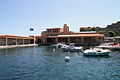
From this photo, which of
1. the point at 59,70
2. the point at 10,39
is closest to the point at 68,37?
the point at 10,39

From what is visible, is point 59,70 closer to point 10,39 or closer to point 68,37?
point 68,37

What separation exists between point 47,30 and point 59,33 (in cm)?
1119

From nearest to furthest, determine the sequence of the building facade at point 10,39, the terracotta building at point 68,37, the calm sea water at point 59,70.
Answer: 1. the calm sea water at point 59,70
2. the building facade at point 10,39
3. the terracotta building at point 68,37

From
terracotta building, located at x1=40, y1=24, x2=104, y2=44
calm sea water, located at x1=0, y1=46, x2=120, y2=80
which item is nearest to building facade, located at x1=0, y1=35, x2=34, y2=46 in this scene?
terracotta building, located at x1=40, y1=24, x2=104, y2=44

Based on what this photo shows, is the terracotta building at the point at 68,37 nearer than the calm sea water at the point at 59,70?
No

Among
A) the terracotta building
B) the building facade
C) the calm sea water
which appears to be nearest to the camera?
the calm sea water

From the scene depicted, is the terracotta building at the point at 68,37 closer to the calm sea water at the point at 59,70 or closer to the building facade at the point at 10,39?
the building facade at the point at 10,39

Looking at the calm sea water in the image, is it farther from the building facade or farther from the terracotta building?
the terracotta building

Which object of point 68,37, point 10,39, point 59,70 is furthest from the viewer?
point 10,39

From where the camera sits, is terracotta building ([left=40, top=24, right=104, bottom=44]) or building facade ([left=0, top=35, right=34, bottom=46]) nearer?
building facade ([left=0, top=35, right=34, bottom=46])

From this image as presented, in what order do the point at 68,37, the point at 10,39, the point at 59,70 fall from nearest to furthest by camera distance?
the point at 59,70
the point at 68,37
the point at 10,39

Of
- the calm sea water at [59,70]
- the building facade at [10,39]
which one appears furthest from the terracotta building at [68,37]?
the calm sea water at [59,70]

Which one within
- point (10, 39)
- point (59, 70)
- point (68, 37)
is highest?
point (68, 37)

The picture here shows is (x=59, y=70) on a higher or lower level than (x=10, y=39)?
lower
